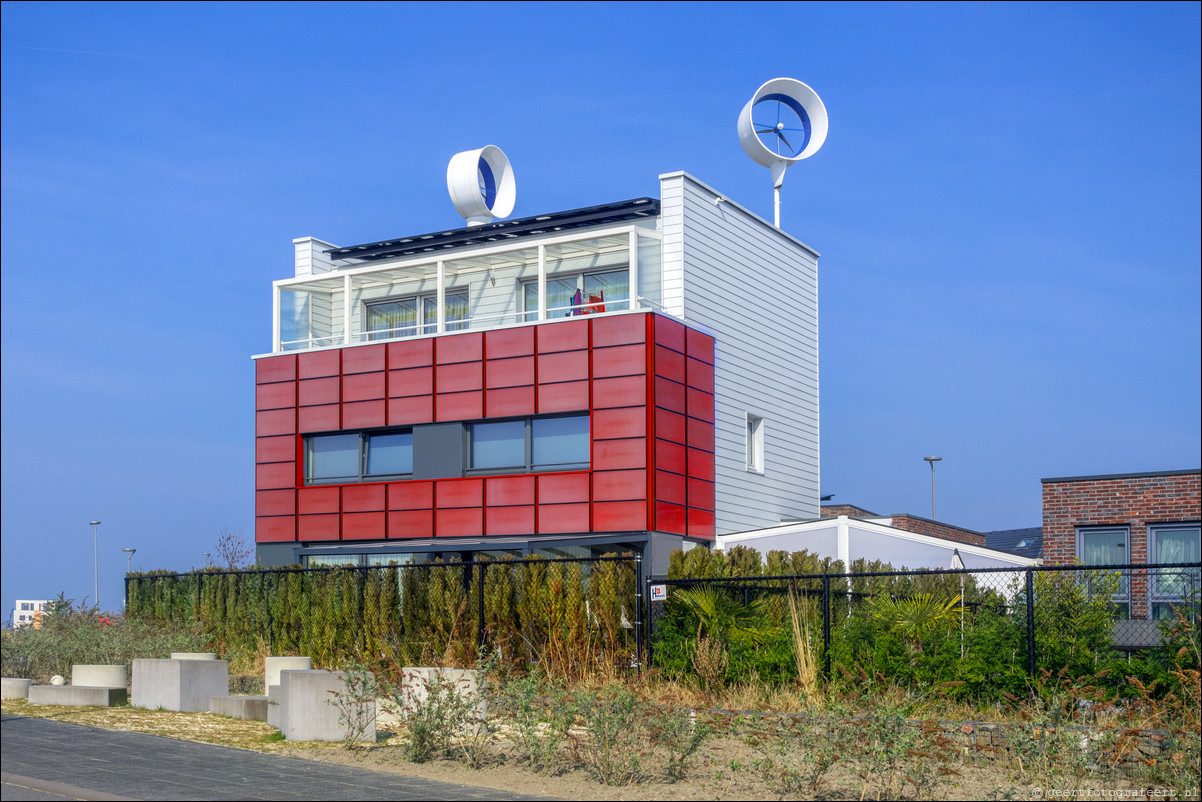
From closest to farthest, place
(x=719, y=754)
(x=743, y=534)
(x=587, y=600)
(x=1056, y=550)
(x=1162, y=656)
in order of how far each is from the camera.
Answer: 1. (x=719, y=754)
2. (x=1162, y=656)
3. (x=587, y=600)
4. (x=1056, y=550)
5. (x=743, y=534)

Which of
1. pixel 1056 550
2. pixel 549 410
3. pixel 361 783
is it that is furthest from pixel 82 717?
pixel 1056 550

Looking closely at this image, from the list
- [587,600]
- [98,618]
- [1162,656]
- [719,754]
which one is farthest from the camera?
[98,618]

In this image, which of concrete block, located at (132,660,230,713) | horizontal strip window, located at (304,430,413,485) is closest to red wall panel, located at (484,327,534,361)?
horizontal strip window, located at (304,430,413,485)

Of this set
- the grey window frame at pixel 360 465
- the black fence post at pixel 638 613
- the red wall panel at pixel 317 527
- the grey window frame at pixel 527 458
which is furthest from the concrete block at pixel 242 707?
the red wall panel at pixel 317 527

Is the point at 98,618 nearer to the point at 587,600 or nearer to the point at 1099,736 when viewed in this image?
the point at 587,600

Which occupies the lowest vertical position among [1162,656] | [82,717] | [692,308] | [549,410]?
[82,717]

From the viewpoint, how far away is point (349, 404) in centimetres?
2858

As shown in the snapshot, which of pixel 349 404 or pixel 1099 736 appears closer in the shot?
pixel 1099 736

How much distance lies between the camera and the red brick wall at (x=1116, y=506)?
78.0 feet

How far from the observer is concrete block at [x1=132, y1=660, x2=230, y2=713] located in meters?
15.9

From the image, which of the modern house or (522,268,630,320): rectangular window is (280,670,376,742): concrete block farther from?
(522,268,630,320): rectangular window

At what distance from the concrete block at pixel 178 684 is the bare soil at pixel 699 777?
75.4 inches

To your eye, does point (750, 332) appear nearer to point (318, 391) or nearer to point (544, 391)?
point (544, 391)

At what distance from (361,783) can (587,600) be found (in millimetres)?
8910
